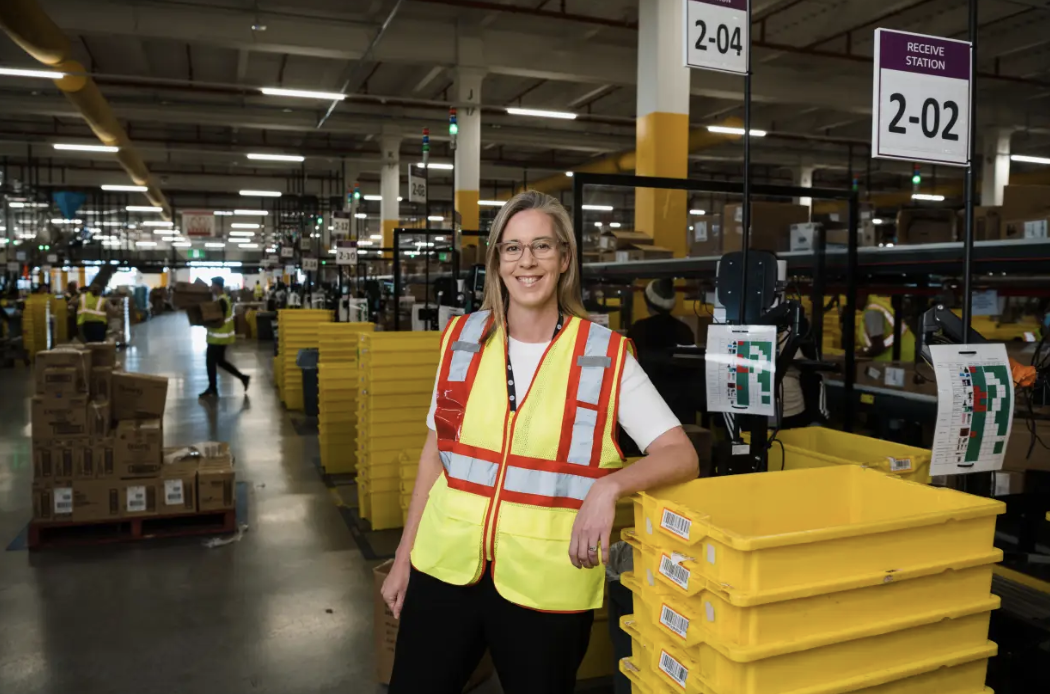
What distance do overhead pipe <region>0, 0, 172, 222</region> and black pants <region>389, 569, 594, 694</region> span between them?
8.32 m

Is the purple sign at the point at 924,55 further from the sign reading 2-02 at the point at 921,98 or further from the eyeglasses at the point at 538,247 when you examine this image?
the eyeglasses at the point at 538,247

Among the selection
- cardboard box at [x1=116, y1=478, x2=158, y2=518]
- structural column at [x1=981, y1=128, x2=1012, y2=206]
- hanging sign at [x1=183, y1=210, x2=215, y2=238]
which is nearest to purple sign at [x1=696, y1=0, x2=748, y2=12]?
cardboard box at [x1=116, y1=478, x2=158, y2=518]

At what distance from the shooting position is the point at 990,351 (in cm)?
231

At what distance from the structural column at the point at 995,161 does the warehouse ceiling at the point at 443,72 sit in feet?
0.88

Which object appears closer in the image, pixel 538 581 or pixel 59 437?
pixel 538 581

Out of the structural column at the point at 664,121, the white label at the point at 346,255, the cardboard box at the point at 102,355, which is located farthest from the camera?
the white label at the point at 346,255

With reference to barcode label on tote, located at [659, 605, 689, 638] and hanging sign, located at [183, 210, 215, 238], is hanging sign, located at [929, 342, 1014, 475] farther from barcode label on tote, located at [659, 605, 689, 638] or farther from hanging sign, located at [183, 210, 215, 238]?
hanging sign, located at [183, 210, 215, 238]

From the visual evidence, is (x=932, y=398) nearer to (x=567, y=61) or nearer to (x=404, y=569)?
(x=404, y=569)

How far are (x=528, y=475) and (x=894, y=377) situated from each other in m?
4.13

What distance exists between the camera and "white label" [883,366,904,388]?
503cm

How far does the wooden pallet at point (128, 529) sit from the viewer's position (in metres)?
4.98

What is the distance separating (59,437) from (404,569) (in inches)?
158

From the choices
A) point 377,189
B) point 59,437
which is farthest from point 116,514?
point 377,189

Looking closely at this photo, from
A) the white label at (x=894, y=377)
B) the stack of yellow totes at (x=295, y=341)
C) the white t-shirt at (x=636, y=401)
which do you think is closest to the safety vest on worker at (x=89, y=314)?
the stack of yellow totes at (x=295, y=341)
